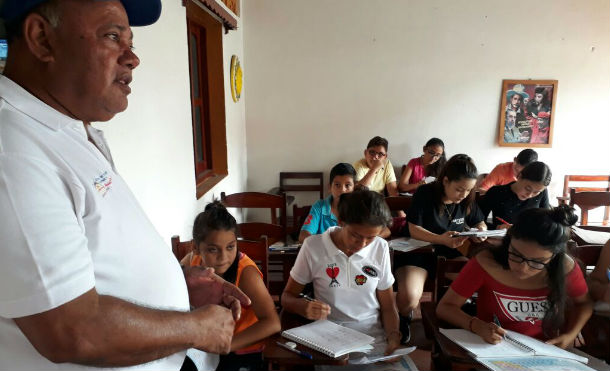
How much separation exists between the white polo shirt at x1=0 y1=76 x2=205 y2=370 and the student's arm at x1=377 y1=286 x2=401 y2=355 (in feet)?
3.06

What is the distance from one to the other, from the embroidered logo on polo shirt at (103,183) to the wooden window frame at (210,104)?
2.38m

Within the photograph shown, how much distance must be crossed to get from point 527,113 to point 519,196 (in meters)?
2.20

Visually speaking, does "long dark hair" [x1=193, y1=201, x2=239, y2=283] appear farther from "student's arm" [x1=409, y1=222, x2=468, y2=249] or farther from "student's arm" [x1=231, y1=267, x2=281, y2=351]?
"student's arm" [x1=409, y1=222, x2=468, y2=249]

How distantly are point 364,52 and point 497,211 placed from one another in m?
2.40

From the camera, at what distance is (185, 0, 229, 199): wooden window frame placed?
319 centimetres

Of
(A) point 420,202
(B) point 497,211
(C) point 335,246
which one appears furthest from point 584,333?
(B) point 497,211

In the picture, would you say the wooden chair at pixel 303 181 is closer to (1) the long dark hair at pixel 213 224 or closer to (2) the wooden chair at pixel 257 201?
(2) the wooden chair at pixel 257 201

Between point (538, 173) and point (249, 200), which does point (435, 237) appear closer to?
point (538, 173)

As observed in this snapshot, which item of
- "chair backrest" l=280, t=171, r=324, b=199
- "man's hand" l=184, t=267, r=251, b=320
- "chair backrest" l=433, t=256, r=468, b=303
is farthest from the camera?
"chair backrest" l=280, t=171, r=324, b=199

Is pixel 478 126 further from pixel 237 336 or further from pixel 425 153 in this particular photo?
pixel 237 336

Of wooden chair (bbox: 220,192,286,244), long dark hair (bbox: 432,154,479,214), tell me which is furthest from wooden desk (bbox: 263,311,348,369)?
wooden chair (bbox: 220,192,286,244)

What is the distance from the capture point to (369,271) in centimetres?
158

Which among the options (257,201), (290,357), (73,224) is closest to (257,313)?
(290,357)

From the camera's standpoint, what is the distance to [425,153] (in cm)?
420
